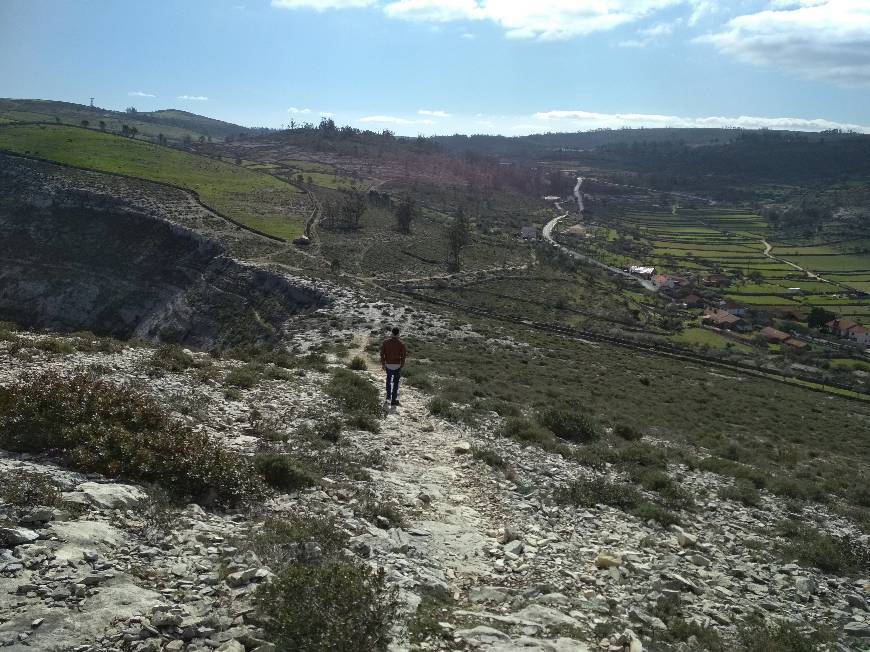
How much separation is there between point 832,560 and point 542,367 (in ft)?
70.7

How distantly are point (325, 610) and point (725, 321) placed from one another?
83.7 metres

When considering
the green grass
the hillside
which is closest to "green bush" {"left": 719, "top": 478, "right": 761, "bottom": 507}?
the hillside

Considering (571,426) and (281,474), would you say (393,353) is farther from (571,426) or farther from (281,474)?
(281,474)

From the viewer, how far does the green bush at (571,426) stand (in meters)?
17.1

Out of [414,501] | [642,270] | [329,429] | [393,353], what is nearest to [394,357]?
[393,353]

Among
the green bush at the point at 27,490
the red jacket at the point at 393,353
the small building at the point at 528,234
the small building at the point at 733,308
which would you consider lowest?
the small building at the point at 733,308

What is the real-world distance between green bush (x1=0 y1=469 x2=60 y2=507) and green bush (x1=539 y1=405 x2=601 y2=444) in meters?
13.5

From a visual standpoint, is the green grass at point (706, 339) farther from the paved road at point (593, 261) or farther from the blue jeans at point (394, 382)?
the blue jeans at point (394, 382)

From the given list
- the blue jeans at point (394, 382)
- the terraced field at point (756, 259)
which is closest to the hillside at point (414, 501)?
the blue jeans at point (394, 382)

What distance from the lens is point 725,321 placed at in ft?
253

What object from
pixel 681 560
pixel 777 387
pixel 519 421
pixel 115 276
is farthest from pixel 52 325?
pixel 777 387

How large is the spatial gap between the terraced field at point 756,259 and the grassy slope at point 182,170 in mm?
73474

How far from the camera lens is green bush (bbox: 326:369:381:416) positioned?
618 inches

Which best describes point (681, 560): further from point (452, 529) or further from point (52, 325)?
point (52, 325)
